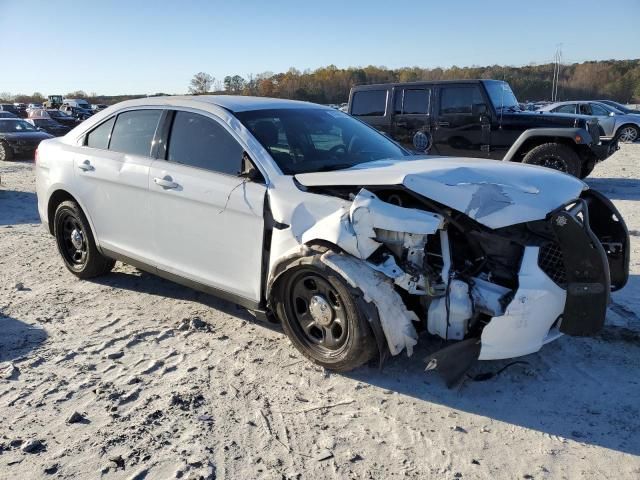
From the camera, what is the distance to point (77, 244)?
18.1ft

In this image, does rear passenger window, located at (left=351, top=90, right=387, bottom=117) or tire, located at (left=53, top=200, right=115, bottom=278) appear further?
rear passenger window, located at (left=351, top=90, right=387, bottom=117)

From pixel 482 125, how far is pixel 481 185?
7390mm

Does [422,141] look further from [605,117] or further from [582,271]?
[605,117]

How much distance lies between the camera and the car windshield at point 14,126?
1836cm

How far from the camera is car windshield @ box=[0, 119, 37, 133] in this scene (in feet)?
60.2

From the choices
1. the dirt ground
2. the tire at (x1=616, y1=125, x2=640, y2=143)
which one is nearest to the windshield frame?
the dirt ground

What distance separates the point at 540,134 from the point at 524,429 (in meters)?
7.73

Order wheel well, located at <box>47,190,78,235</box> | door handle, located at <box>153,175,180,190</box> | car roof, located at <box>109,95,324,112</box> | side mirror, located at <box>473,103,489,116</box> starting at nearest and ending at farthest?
door handle, located at <box>153,175,180,190</box>
car roof, located at <box>109,95,324,112</box>
wheel well, located at <box>47,190,78,235</box>
side mirror, located at <box>473,103,489,116</box>

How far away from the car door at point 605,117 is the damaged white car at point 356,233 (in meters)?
18.8

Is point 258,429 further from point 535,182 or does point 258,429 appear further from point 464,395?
point 535,182

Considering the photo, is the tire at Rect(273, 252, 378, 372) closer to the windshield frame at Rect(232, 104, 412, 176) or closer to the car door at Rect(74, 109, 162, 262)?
the windshield frame at Rect(232, 104, 412, 176)

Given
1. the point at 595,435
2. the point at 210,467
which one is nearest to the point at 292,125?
the point at 210,467

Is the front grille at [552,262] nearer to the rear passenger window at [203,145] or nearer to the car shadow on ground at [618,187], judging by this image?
the rear passenger window at [203,145]

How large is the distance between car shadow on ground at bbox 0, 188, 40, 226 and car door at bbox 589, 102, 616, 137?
18899 millimetres
